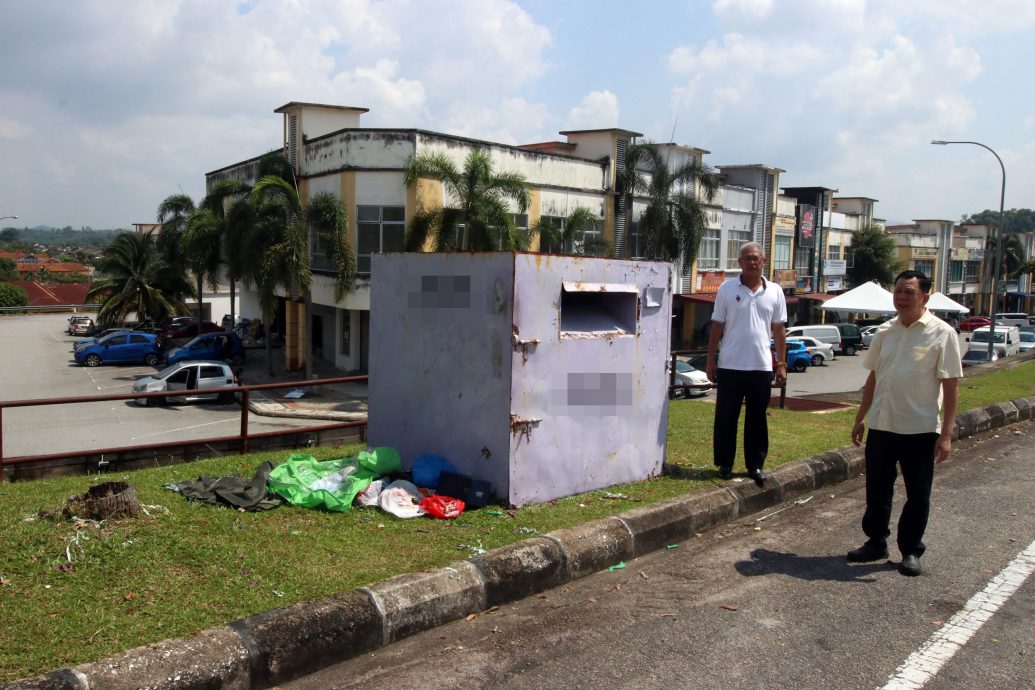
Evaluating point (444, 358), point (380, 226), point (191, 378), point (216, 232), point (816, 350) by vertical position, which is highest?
point (380, 226)

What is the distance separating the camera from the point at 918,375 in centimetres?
500

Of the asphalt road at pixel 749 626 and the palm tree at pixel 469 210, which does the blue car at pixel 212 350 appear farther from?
the asphalt road at pixel 749 626

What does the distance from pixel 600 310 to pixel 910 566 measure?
2796mm

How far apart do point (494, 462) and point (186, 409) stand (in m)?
4.48

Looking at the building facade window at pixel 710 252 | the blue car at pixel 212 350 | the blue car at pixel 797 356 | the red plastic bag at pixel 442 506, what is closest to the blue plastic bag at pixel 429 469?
Result: the red plastic bag at pixel 442 506

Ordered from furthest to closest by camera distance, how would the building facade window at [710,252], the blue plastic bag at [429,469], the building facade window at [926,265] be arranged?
1. the building facade window at [926,265]
2. the building facade window at [710,252]
3. the blue plastic bag at [429,469]

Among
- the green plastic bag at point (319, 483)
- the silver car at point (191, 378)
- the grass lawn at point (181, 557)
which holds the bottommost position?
the silver car at point (191, 378)

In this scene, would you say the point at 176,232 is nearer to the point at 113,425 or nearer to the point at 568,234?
the point at 568,234

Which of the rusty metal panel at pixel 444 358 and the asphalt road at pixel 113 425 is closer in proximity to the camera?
the rusty metal panel at pixel 444 358

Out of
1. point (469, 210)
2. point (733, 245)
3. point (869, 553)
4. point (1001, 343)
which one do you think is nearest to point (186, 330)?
point (469, 210)

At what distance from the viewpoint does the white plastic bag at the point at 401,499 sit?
5.50 meters

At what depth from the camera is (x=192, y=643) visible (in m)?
3.53

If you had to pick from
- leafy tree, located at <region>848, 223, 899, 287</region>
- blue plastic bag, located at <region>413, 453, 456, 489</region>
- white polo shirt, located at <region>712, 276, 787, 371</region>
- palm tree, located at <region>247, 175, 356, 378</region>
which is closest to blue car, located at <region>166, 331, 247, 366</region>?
palm tree, located at <region>247, 175, 356, 378</region>

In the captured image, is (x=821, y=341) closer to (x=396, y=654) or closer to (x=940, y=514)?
(x=940, y=514)
